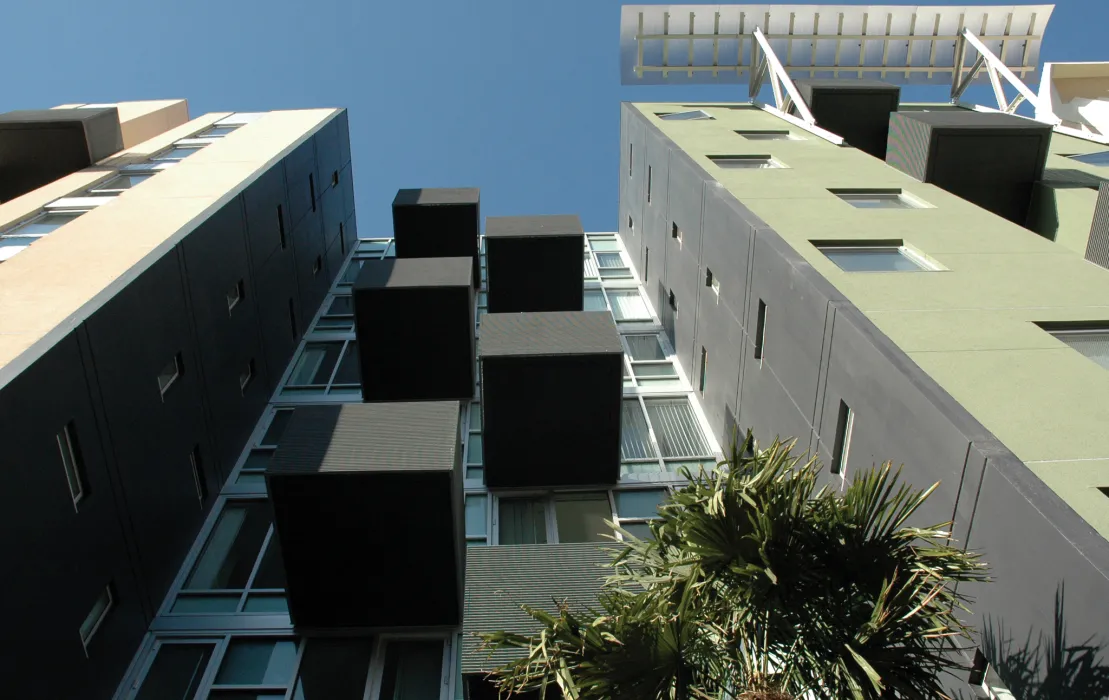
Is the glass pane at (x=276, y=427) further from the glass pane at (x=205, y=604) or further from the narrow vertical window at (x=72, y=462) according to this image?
the narrow vertical window at (x=72, y=462)

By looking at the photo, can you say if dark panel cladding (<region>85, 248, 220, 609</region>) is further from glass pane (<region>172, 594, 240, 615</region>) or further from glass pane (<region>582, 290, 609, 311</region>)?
glass pane (<region>582, 290, 609, 311</region>)

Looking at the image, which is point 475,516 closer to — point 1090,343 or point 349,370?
point 349,370

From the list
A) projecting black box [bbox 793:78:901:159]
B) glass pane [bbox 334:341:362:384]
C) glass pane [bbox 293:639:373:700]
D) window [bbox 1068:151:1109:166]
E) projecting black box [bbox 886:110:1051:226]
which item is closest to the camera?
glass pane [bbox 293:639:373:700]

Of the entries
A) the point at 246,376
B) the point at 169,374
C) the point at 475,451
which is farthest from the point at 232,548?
the point at 475,451

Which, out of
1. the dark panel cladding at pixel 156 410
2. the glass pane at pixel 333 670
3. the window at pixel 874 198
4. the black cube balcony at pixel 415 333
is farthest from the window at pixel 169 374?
the window at pixel 874 198

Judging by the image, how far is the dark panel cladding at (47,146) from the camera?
17609mm

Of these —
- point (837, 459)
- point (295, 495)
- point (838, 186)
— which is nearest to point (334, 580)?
point (295, 495)

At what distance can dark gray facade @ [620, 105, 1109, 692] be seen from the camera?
19.8 feet

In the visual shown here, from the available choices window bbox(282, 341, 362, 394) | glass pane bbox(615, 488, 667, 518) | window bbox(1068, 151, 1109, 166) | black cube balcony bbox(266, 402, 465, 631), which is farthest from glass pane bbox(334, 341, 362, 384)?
window bbox(1068, 151, 1109, 166)

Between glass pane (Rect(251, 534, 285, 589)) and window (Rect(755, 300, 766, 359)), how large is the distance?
7677 mm

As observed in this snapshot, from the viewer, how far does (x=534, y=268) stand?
18.5 meters

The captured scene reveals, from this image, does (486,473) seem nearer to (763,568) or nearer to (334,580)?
(334,580)

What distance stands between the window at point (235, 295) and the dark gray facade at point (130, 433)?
37mm

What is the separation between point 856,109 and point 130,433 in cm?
1922
